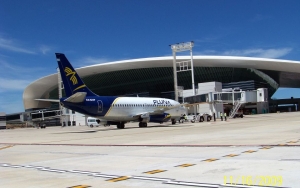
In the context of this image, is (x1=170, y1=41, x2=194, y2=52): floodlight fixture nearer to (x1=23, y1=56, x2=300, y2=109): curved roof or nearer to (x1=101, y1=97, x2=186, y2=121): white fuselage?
(x1=23, y1=56, x2=300, y2=109): curved roof

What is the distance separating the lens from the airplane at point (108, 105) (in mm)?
33438

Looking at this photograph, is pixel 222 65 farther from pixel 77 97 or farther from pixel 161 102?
pixel 77 97

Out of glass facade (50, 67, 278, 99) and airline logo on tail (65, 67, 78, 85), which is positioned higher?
glass facade (50, 67, 278, 99)

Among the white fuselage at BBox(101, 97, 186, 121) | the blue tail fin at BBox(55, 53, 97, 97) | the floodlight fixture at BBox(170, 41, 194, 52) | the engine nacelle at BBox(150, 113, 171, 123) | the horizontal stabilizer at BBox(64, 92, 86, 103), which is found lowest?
the engine nacelle at BBox(150, 113, 171, 123)

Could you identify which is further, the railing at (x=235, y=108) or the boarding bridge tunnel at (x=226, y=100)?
the boarding bridge tunnel at (x=226, y=100)

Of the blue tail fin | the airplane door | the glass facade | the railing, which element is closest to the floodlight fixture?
the railing

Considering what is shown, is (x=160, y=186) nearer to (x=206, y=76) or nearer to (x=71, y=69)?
(x=71, y=69)

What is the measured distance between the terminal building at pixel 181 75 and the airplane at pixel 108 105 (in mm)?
36519

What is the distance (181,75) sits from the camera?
324ft

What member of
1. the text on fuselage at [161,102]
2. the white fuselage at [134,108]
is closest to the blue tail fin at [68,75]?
the white fuselage at [134,108]

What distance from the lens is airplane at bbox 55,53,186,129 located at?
3344cm

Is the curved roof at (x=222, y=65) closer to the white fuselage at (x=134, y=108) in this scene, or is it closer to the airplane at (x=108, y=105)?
the white fuselage at (x=134, y=108)

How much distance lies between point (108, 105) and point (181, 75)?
6372 centimetres

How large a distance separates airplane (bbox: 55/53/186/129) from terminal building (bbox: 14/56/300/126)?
3652cm
